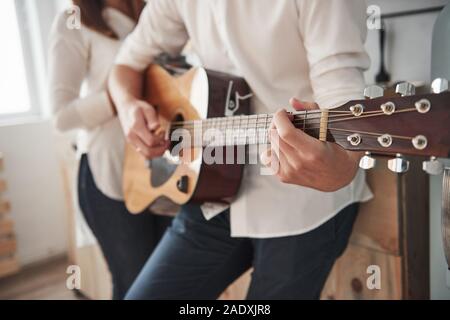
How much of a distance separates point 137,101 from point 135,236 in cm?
39

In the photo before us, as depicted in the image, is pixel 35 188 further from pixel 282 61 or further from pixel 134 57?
pixel 282 61

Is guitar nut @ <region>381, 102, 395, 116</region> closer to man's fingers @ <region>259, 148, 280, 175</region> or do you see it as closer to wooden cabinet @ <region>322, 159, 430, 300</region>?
man's fingers @ <region>259, 148, 280, 175</region>

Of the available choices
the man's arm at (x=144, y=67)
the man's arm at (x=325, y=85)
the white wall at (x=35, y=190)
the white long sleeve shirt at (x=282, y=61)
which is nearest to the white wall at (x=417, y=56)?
the white long sleeve shirt at (x=282, y=61)

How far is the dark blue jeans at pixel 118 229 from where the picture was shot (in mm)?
1021

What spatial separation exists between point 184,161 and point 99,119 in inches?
12.7

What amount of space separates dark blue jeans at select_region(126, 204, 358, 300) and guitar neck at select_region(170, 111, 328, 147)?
0.47ft

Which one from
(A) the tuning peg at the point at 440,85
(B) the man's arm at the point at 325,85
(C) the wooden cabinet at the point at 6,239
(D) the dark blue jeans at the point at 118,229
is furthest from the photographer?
(C) the wooden cabinet at the point at 6,239

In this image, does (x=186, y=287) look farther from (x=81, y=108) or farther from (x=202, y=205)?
(x=81, y=108)

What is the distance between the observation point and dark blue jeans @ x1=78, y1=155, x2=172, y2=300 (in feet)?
3.35

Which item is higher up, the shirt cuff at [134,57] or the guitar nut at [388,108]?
the shirt cuff at [134,57]

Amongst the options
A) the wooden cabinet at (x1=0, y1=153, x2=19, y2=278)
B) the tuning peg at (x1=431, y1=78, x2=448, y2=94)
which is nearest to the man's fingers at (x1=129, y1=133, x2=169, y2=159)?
the tuning peg at (x1=431, y1=78, x2=448, y2=94)

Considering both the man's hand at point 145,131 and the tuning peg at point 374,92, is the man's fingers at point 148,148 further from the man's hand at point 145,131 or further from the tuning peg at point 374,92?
the tuning peg at point 374,92

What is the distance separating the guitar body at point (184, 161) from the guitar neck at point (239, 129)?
2cm
